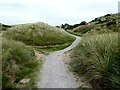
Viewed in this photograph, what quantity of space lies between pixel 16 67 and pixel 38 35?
23.7 metres

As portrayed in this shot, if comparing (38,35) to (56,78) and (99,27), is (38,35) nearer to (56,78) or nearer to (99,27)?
(99,27)

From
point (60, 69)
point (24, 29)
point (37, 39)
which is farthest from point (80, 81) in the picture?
point (24, 29)

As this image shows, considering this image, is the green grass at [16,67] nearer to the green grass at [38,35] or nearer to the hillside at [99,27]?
the hillside at [99,27]

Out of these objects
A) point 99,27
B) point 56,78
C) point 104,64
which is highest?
point 99,27

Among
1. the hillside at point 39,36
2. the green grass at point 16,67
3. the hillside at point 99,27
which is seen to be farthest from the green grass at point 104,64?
the hillside at point 39,36

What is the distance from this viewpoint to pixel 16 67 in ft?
55.0

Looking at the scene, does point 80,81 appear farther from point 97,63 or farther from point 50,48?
point 50,48

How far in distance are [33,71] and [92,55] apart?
4.67 meters

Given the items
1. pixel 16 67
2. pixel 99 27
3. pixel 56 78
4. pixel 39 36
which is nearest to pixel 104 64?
pixel 56 78

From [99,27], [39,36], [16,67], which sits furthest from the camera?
[99,27]

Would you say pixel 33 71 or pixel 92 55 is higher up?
pixel 92 55

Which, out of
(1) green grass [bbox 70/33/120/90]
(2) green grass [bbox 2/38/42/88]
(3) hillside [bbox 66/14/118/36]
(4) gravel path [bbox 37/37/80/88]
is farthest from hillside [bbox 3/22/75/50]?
(1) green grass [bbox 70/33/120/90]

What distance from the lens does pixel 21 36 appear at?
39156 mm

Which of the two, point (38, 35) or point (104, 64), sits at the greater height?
point (38, 35)
